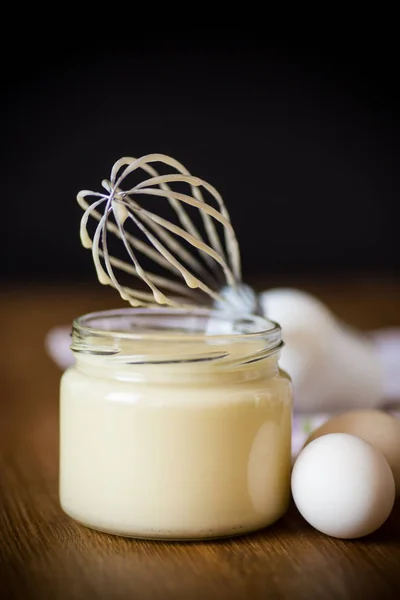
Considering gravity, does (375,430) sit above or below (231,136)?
below

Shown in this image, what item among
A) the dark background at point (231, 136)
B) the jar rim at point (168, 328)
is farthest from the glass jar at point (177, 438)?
the dark background at point (231, 136)

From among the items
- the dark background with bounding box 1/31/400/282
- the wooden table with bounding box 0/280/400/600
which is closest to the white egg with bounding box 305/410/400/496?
the wooden table with bounding box 0/280/400/600

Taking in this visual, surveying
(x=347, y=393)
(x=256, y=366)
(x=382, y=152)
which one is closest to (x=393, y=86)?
(x=382, y=152)

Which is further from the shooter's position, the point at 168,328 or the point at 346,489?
the point at 168,328

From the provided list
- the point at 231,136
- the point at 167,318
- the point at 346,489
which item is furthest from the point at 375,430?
the point at 231,136

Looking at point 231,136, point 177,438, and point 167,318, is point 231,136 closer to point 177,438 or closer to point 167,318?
point 167,318

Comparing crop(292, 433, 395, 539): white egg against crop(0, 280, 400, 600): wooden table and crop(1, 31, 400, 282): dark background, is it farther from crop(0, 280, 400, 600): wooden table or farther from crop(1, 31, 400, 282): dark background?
crop(1, 31, 400, 282): dark background
